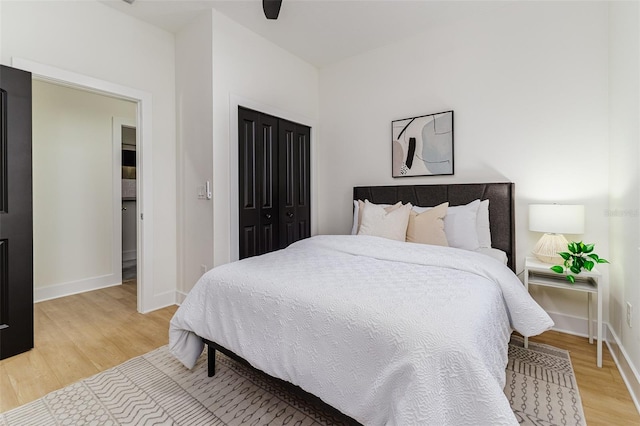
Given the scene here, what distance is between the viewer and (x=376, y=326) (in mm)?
1130

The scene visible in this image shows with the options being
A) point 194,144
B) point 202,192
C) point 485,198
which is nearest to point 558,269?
point 485,198

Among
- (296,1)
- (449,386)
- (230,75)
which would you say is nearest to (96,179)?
(230,75)

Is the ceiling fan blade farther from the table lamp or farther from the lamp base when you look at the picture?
the lamp base

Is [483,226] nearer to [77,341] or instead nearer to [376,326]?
[376,326]

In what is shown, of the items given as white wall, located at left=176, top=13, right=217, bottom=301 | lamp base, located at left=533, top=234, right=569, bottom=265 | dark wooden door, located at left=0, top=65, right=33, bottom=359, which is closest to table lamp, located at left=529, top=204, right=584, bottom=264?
lamp base, located at left=533, top=234, right=569, bottom=265

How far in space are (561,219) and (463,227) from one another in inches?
25.3

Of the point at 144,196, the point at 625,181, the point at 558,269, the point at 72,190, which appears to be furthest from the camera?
the point at 72,190

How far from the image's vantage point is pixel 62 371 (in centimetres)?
191

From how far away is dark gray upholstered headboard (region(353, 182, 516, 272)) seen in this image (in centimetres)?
257

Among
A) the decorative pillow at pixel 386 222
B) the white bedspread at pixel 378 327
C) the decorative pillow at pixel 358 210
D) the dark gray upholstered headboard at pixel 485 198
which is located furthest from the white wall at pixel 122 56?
the dark gray upholstered headboard at pixel 485 198

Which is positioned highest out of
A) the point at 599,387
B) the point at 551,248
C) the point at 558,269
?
the point at 551,248

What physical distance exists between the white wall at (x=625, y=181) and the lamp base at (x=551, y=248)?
0.31 meters

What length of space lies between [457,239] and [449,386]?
1.68m

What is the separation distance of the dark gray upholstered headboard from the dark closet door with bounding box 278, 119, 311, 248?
3.54 feet
